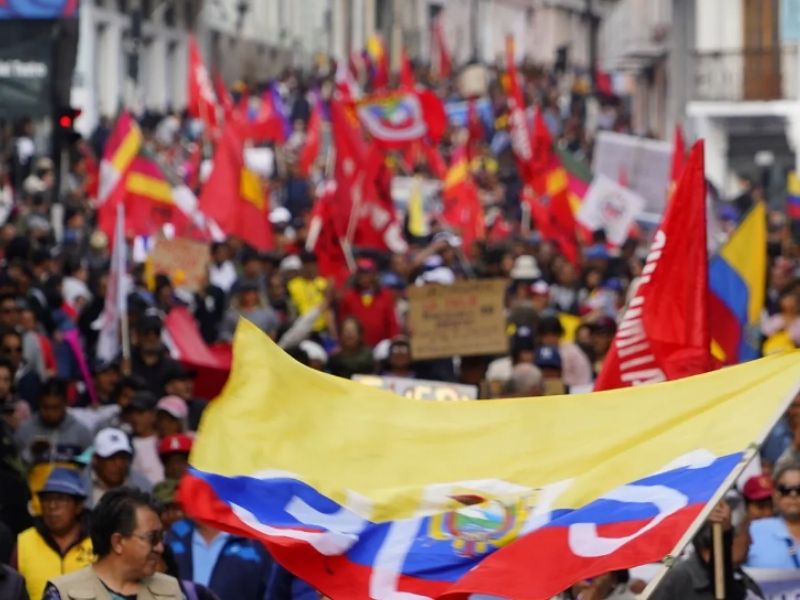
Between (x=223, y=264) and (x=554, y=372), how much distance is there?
6.95 metres

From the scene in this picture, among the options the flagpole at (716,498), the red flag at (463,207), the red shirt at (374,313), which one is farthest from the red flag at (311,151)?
the flagpole at (716,498)

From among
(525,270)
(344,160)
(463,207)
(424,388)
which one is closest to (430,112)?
(463,207)

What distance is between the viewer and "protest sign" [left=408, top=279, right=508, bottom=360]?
13.7m

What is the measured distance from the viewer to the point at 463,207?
25.6m

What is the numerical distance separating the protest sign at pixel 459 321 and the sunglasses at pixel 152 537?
6625mm

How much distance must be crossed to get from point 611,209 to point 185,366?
340 inches

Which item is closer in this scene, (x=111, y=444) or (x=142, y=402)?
(x=111, y=444)

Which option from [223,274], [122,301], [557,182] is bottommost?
[223,274]

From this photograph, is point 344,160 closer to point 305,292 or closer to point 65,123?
point 65,123

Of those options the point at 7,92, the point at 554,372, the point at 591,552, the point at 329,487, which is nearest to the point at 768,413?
the point at 591,552

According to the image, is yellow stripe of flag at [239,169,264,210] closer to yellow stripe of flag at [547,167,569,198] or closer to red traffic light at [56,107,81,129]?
red traffic light at [56,107,81,129]

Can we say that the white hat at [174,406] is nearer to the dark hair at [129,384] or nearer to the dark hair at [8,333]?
the dark hair at [129,384]

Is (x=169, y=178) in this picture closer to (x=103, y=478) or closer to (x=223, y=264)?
(x=223, y=264)

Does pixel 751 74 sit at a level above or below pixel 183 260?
above
